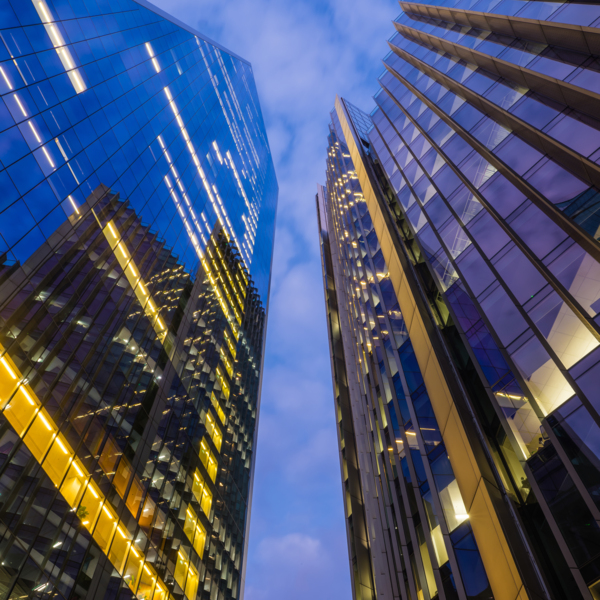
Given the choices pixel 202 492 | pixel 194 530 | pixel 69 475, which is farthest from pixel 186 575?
pixel 69 475

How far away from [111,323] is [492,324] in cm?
2409

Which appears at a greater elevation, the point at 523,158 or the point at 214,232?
the point at 214,232

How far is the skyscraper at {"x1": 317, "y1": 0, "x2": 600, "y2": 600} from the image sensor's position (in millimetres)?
11570

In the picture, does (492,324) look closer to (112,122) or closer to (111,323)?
(111,323)

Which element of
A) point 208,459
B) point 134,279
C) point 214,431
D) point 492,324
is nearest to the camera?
point 492,324

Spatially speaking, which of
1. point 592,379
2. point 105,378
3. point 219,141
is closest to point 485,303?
point 592,379

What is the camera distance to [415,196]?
27.5m

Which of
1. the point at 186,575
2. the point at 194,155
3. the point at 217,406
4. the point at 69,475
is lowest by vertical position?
the point at 186,575

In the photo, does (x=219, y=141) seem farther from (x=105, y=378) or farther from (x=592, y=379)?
(x=592, y=379)

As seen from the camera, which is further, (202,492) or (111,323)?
(202,492)

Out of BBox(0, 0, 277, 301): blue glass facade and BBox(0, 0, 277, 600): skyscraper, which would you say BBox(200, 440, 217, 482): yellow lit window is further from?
BBox(0, 0, 277, 301): blue glass facade

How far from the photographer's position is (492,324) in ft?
51.5

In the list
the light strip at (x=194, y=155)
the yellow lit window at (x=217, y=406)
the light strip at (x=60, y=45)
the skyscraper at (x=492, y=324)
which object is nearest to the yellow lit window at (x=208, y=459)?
the yellow lit window at (x=217, y=406)

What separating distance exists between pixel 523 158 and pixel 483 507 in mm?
13757
